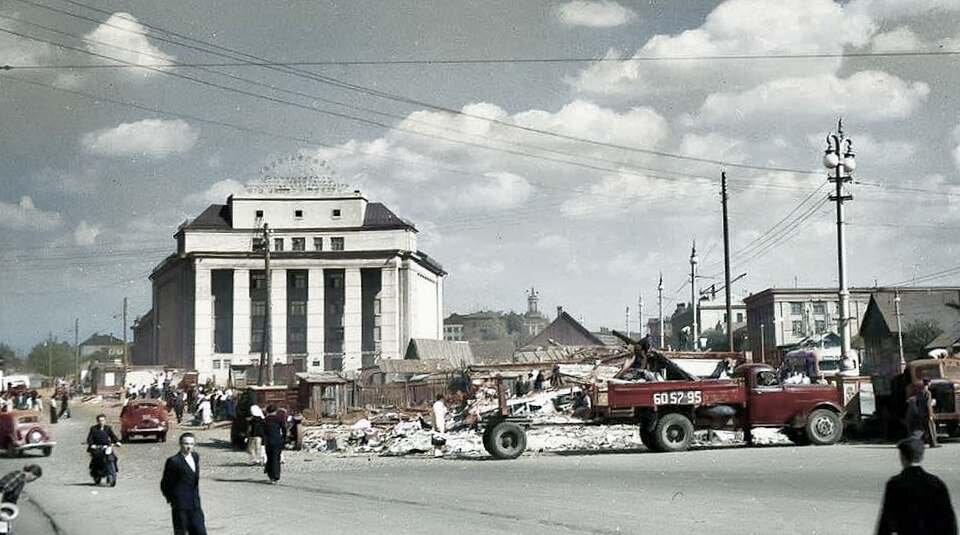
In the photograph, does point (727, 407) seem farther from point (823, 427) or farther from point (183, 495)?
point (183, 495)

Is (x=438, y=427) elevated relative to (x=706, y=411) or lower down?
lower down

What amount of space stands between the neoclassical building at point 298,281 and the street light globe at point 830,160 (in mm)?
72368

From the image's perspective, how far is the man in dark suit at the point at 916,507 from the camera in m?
7.05

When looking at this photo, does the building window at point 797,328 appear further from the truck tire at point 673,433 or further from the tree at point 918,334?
the truck tire at point 673,433

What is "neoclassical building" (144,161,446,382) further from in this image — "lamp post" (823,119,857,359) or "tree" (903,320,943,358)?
"lamp post" (823,119,857,359)

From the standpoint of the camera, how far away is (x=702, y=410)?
84.9 ft

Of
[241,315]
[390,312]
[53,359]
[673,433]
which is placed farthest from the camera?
[53,359]

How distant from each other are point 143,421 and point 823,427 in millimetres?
23684

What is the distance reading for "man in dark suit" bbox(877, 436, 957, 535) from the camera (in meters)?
7.05

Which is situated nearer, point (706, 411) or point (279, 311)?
point (706, 411)

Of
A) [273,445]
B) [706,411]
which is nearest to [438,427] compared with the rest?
[706,411]

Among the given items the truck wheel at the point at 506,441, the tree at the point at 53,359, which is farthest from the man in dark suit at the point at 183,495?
the tree at the point at 53,359

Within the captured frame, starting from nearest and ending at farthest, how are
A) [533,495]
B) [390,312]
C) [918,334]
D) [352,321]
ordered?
[533,495] < [918,334] < [352,321] < [390,312]

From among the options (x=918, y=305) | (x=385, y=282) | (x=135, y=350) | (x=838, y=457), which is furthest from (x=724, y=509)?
(x=135, y=350)
